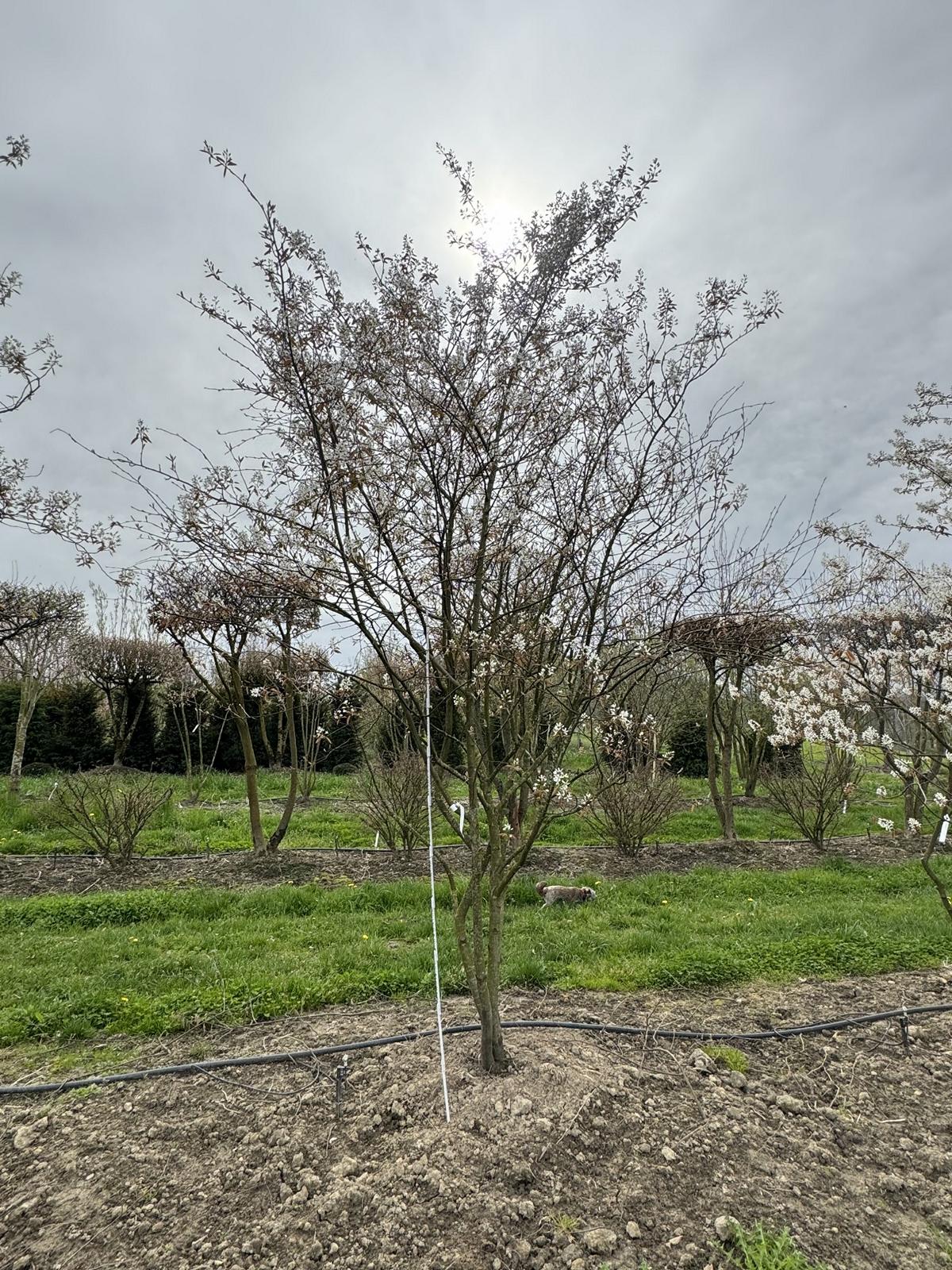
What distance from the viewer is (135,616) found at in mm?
18625

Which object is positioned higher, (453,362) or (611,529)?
(453,362)

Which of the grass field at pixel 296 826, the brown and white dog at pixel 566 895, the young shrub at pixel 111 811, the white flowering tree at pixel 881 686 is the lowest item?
the brown and white dog at pixel 566 895

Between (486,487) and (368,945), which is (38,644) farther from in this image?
(486,487)

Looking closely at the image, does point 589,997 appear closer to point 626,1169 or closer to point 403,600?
point 626,1169

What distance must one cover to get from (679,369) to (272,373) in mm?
1729

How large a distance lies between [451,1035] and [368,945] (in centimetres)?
157

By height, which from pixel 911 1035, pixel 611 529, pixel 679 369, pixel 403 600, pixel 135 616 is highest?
pixel 135 616

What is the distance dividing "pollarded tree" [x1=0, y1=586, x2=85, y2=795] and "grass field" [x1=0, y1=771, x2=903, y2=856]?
40.1 inches

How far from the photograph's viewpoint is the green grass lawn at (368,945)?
3588 millimetres

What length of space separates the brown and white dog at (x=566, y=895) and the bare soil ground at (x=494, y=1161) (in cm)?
245

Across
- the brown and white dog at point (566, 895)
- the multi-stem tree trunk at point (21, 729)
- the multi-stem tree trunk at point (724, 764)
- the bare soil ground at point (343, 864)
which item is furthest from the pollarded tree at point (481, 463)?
the multi-stem tree trunk at point (21, 729)

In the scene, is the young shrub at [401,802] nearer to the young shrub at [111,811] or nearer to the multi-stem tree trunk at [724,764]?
the young shrub at [111,811]

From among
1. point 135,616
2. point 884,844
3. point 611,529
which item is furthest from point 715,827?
point 135,616

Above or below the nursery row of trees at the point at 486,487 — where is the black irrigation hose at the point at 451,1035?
below
